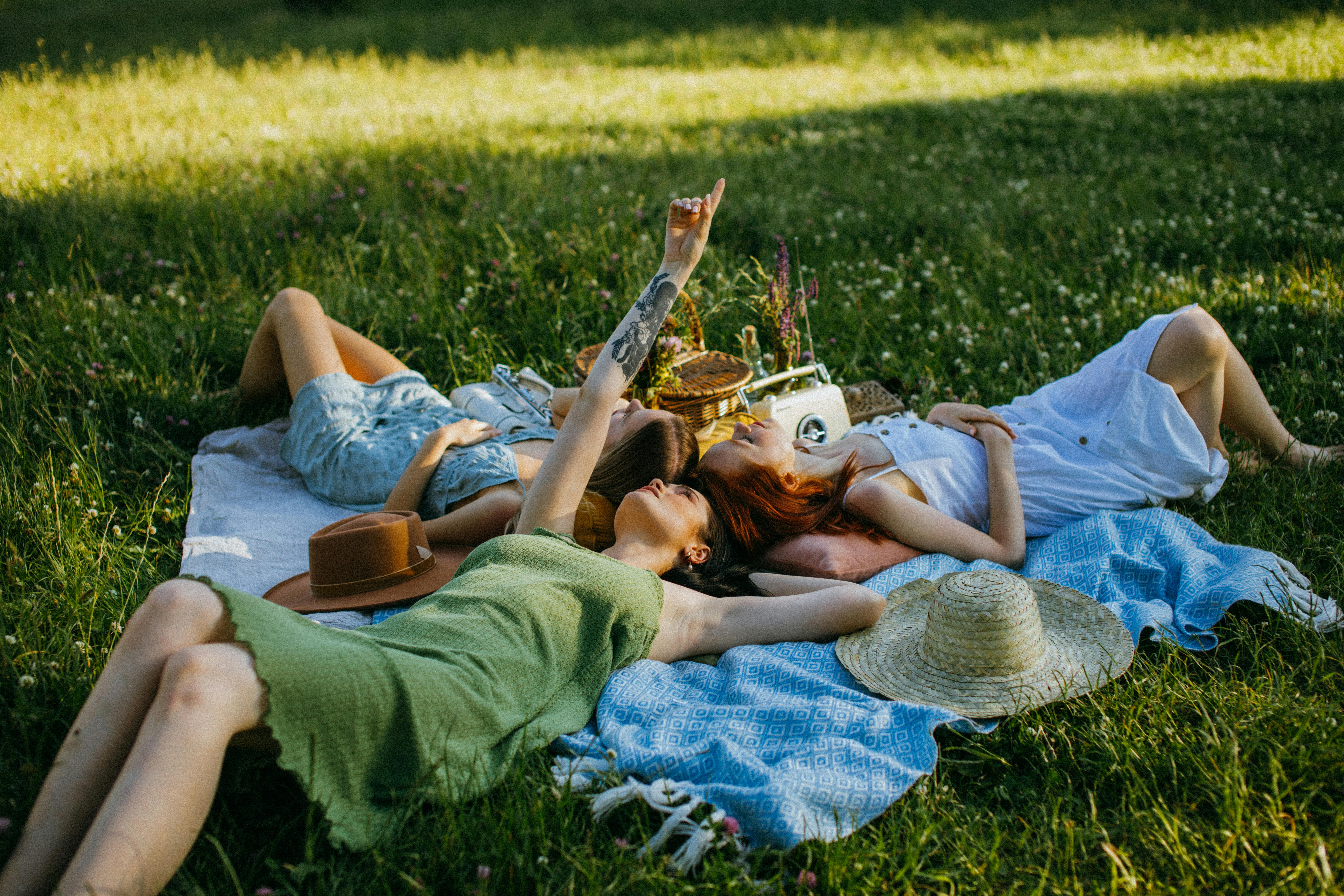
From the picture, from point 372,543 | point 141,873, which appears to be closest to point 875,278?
point 372,543

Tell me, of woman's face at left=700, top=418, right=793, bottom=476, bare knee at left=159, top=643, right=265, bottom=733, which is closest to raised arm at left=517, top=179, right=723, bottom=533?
woman's face at left=700, top=418, right=793, bottom=476

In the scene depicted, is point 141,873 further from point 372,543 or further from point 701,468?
point 701,468

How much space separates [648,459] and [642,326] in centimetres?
72

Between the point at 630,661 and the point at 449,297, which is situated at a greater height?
the point at 449,297

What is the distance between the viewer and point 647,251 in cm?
646

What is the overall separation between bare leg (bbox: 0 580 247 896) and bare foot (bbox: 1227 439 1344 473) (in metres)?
4.40

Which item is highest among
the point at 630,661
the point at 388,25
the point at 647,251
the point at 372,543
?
the point at 388,25

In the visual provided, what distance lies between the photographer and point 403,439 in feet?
14.5

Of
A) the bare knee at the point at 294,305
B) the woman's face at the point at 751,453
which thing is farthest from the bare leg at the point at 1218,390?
the bare knee at the point at 294,305

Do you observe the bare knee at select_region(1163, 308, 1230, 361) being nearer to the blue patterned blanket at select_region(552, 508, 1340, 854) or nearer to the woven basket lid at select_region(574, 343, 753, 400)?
the blue patterned blanket at select_region(552, 508, 1340, 854)

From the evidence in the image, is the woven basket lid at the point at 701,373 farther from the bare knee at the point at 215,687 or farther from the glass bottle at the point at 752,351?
the bare knee at the point at 215,687

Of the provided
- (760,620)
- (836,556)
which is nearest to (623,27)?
(836,556)

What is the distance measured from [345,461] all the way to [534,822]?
2.57 meters

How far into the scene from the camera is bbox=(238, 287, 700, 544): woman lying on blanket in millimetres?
3738
